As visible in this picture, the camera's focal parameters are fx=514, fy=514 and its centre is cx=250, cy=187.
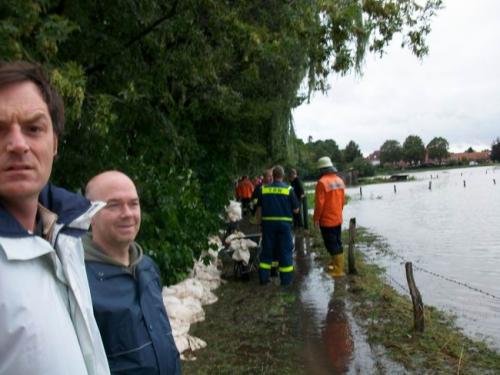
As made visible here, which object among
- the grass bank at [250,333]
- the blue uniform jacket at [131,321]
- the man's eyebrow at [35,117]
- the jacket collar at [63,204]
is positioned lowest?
the grass bank at [250,333]

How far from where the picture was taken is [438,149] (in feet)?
552

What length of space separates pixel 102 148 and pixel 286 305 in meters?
3.88

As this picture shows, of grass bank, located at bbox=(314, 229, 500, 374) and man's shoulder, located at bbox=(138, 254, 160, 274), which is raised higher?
man's shoulder, located at bbox=(138, 254, 160, 274)

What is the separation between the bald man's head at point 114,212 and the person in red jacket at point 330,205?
7271 millimetres

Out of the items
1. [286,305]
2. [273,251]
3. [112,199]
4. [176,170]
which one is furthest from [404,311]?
[112,199]

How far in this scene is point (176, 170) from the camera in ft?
29.6

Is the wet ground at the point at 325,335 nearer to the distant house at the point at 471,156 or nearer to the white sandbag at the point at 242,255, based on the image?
the white sandbag at the point at 242,255

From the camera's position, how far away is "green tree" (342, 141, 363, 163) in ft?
475

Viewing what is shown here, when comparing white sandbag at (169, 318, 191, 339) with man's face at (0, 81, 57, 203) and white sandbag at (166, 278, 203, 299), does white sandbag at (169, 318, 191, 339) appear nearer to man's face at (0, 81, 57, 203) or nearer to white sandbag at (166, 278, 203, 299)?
white sandbag at (166, 278, 203, 299)

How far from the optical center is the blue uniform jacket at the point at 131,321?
2.39 meters

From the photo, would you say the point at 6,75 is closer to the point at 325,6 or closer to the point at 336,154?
the point at 325,6

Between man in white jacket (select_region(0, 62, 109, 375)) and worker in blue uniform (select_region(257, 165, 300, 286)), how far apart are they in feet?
24.7

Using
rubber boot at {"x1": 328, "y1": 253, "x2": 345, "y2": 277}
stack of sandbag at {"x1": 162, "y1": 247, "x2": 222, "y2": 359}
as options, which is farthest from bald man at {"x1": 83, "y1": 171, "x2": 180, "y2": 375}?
rubber boot at {"x1": 328, "y1": 253, "x2": 345, "y2": 277}

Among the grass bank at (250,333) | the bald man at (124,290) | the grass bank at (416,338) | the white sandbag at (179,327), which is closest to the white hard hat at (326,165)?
the grass bank at (416,338)
